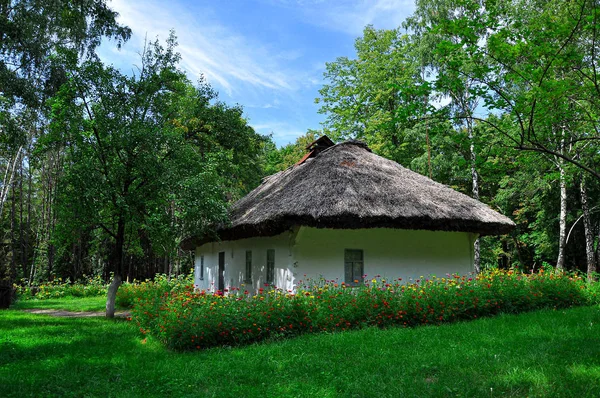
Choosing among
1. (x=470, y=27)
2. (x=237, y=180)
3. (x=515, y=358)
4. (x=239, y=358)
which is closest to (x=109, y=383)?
(x=239, y=358)

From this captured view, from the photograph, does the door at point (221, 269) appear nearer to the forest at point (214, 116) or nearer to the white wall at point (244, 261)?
the white wall at point (244, 261)

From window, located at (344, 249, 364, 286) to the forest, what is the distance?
334 cm

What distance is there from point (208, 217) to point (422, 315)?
5.82m

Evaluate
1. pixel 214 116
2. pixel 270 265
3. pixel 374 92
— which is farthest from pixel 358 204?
pixel 374 92

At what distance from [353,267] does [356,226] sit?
163cm

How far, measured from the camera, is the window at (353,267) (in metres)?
11.0

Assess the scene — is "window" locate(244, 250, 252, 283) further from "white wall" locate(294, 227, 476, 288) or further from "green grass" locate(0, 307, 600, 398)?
"green grass" locate(0, 307, 600, 398)

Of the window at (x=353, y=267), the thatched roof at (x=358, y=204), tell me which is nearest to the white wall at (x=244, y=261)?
the thatched roof at (x=358, y=204)

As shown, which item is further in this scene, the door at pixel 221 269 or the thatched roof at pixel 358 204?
the door at pixel 221 269

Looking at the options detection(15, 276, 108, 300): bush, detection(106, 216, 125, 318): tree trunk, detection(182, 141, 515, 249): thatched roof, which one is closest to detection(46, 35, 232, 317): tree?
detection(106, 216, 125, 318): tree trunk

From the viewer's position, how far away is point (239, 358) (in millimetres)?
6285

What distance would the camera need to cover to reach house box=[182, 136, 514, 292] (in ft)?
33.3

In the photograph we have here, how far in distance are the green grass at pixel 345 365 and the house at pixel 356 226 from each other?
9.95 ft

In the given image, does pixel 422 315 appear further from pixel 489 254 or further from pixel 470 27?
pixel 489 254
